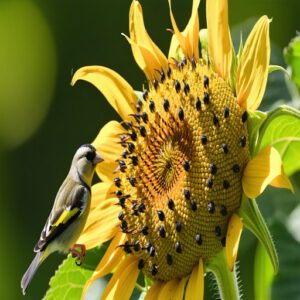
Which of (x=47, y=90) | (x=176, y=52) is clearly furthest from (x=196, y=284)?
(x=47, y=90)

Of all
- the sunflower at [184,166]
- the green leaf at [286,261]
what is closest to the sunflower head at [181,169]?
the sunflower at [184,166]

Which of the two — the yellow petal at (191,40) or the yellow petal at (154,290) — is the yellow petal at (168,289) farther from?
the yellow petal at (191,40)

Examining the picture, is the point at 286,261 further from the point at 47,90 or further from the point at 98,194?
the point at 47,90

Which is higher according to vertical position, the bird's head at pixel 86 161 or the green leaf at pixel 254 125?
the green leaf at pixel 254 125

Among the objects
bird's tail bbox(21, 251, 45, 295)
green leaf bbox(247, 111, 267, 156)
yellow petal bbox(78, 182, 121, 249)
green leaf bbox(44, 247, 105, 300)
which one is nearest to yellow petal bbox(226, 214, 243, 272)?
green leaf bbox(247, 111, 267, 156)

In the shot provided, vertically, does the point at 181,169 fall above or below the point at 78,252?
above

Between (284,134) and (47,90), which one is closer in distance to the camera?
(284,134)

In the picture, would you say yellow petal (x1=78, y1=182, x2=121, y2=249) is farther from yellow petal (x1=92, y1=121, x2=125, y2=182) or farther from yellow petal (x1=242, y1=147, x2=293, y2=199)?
yellow petal (x1=242, y1=147, x2=293, y2=199)
